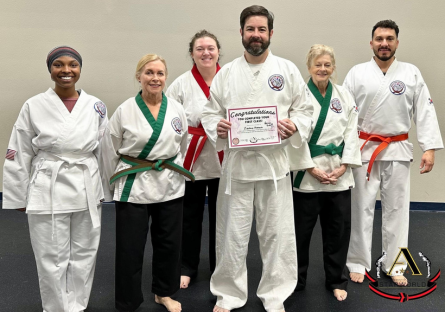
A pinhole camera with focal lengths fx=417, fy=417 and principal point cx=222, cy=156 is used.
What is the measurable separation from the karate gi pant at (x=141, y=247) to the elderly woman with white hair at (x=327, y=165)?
758mm

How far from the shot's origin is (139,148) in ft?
7.34

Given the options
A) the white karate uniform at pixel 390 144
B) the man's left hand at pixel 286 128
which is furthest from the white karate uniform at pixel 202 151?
the white karate uniform at pixel 390 144

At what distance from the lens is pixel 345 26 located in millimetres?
4285

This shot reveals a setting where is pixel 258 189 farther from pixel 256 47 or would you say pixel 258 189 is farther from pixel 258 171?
pixel 256 47

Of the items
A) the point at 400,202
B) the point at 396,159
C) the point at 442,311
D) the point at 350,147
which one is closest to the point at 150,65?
the point at 350,147

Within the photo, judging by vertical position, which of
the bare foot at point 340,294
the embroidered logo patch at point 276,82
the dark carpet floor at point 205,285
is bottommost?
the dark carpet floor at point 205,285

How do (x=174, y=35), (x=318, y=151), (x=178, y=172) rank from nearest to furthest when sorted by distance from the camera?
(x=178, y=172), (x=318, y=151), (x=174, y=35)

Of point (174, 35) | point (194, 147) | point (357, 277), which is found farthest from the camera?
point (174, 35)

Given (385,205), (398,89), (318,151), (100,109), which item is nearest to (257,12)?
(318,151)

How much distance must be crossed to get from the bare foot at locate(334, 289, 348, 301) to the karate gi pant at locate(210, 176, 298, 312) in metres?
0.34

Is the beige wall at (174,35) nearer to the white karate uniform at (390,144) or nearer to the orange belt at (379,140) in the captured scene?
the white karate uniform at (390,144)

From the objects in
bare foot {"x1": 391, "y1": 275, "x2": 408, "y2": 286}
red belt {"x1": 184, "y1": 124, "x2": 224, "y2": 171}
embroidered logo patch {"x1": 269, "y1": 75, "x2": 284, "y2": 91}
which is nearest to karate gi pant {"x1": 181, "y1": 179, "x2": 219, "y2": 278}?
red belt {"x1": 184, "y1": 124, "x2": 224, "y2": 171}

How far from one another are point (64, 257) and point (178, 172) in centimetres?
76

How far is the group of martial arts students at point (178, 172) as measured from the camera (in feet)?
7.19
